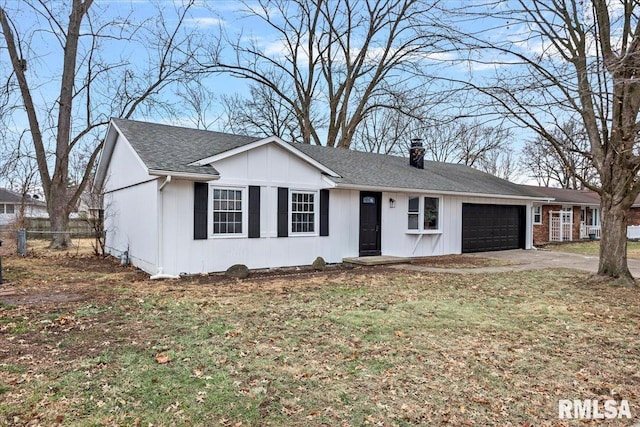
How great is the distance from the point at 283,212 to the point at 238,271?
86.0 inches

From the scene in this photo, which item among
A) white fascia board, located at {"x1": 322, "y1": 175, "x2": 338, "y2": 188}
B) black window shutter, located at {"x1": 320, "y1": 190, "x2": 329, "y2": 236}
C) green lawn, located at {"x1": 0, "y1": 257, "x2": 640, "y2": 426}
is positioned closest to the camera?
green lawn, located at {"x1": 0, "y1": 257, "x2": 640, "y2": 426}

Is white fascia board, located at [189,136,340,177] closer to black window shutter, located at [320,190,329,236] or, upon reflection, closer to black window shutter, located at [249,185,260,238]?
black window shutter, located at [320,190,329,236]

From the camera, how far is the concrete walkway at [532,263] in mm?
11984

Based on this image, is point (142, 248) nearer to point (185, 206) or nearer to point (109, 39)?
point (185, 206)

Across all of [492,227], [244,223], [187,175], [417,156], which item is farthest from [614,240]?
[187,175]

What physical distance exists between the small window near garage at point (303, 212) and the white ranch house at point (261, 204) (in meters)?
0.03

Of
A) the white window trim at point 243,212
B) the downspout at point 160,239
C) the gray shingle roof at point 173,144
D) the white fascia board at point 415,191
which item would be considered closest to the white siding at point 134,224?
the downspout at point 160,239

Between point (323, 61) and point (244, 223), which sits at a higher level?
point (323, 61)

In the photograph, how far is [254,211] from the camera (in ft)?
36.8

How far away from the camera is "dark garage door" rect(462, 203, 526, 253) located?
16905 mm

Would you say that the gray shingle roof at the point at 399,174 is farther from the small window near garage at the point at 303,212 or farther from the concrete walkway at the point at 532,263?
the concrete walkway at the point at 532,263

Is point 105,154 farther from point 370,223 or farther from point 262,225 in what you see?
point 370,223

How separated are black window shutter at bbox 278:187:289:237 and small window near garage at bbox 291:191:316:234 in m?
0.22

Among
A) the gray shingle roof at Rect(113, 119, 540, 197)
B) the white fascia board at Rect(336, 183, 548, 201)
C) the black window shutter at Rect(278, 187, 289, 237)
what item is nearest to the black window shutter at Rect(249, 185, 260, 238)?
the black window shutter at Rect(278, 187, 289, 237)
